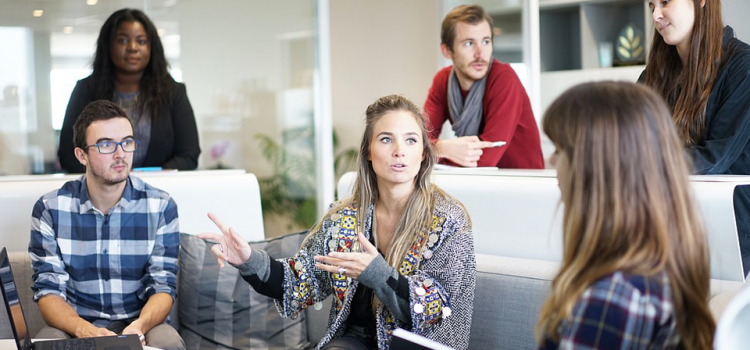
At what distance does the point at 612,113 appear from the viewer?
44.5 inches

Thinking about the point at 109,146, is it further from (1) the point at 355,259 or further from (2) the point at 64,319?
(1) the point at 355,259

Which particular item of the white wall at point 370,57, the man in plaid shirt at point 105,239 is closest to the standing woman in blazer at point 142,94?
the man in plaid shirt at point 105,239

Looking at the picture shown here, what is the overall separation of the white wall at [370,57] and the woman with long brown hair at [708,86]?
3.84 metres

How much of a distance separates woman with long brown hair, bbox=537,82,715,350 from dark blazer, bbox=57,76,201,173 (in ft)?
8.48

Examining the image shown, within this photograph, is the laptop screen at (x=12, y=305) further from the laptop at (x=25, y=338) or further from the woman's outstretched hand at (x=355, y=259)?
the woman's outstretched hand at (x=355, y=259)

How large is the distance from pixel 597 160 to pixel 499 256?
4.16ft

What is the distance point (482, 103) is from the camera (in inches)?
120

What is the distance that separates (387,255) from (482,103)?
112 cm

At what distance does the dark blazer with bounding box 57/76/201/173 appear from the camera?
3.42 m

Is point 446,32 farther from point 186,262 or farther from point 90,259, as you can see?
point 90,259

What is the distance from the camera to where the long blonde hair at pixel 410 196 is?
2.10m

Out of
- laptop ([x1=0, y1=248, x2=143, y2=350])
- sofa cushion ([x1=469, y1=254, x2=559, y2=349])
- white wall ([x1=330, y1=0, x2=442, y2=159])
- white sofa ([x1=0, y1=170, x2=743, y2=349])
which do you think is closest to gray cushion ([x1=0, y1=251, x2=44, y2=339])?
white sofa ([x1=0, y1=170, x2=743, y2=349])

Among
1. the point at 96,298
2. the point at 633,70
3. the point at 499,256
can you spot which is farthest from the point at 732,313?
the point at 633,70

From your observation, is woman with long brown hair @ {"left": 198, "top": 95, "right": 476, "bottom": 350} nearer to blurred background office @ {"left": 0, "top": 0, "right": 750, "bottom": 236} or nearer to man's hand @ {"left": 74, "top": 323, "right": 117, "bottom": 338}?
man's hand @ {"left": 74, "top": 323, "right": 117, "bottom": 338}
